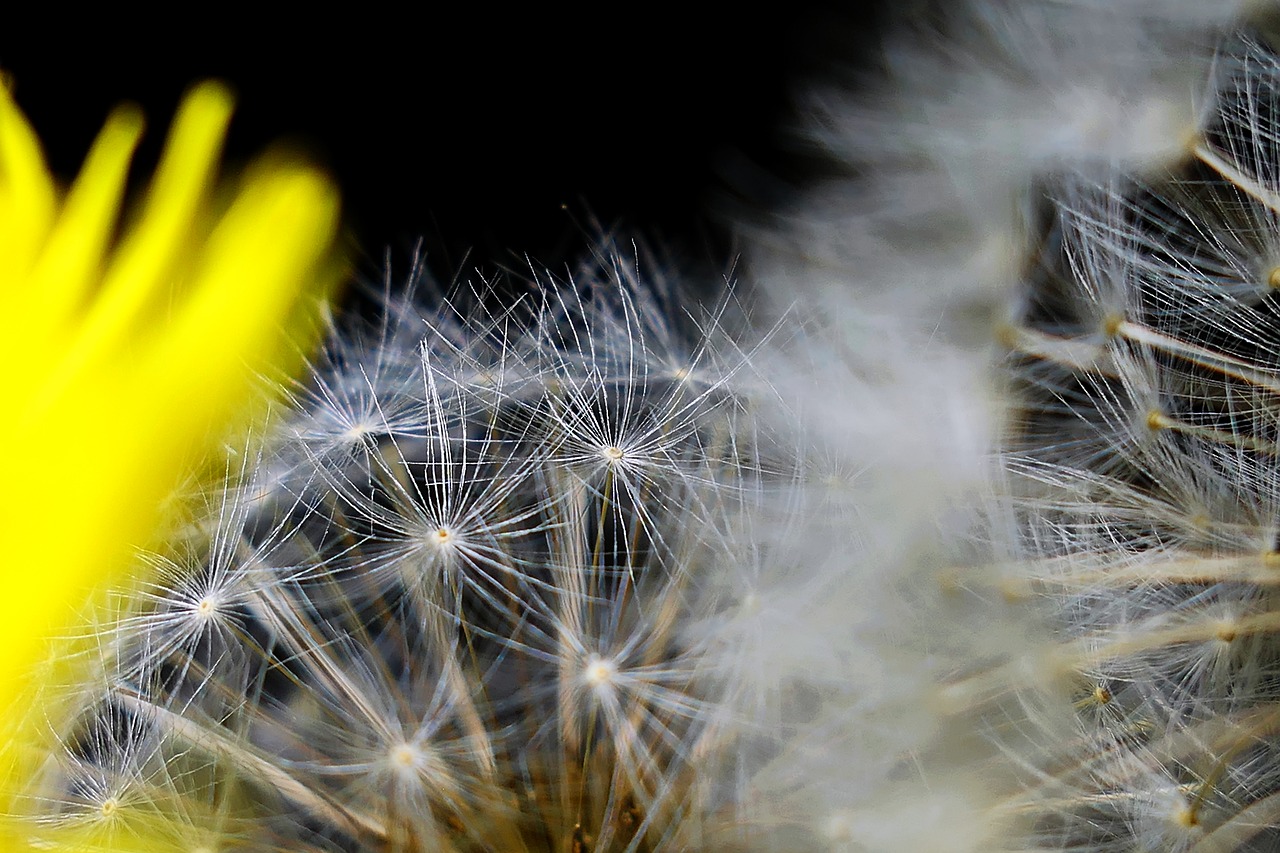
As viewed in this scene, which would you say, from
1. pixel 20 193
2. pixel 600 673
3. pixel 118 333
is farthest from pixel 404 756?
pixel 20 193

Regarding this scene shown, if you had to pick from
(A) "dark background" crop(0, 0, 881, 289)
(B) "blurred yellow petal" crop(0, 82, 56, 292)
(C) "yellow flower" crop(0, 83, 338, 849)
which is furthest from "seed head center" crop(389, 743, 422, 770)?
(B) "blurred yellow petal" crop(0, 82, 56, 292)

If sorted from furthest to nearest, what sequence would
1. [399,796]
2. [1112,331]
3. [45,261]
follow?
[45,261], [1112,331], [399,796]

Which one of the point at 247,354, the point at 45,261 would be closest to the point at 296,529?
the point at 247,354

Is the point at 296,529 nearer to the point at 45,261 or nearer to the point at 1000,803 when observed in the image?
the point at 1000,803

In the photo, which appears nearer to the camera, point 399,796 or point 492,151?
point 399,796

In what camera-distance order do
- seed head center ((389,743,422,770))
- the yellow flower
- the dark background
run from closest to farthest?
1. seed head center ((389,743,422,770))
2. the yellow flower
3. the dark background

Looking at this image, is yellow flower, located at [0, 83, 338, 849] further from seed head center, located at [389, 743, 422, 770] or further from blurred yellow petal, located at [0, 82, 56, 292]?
seed head center, located at [389, 743, 422, 770]

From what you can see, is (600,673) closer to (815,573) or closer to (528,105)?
(815,573)
